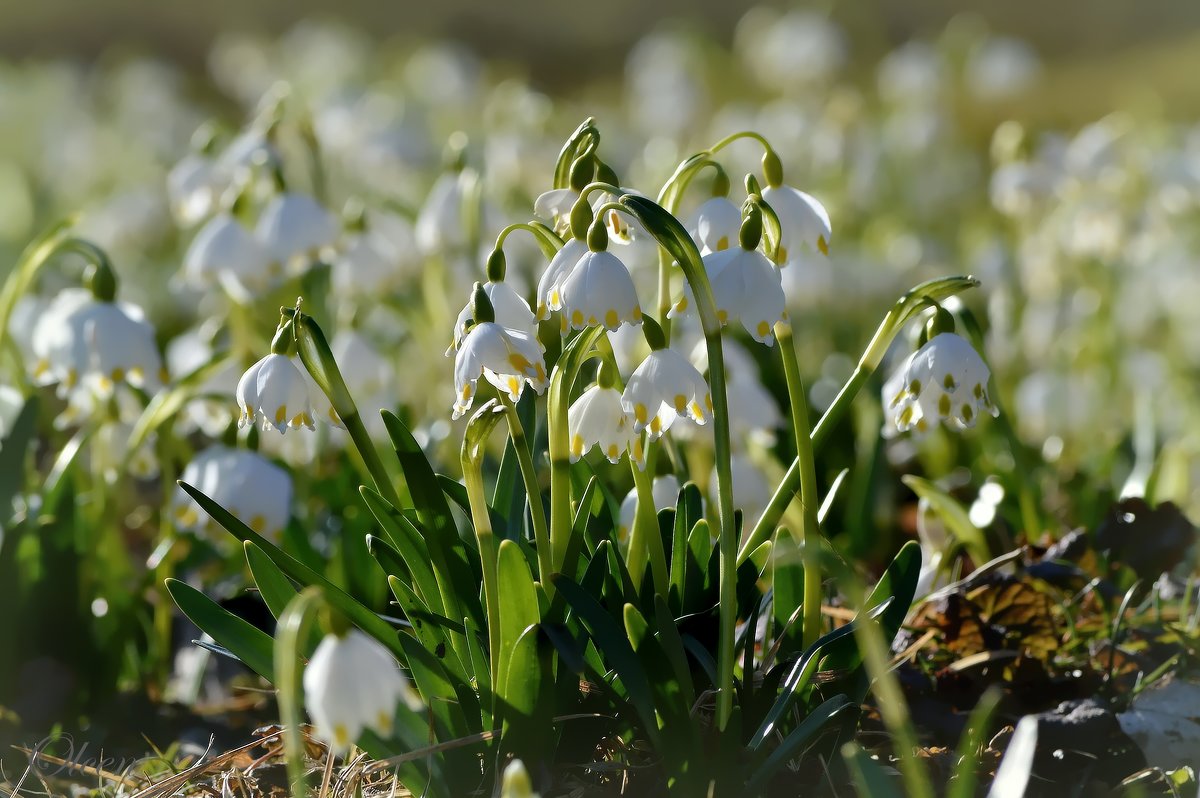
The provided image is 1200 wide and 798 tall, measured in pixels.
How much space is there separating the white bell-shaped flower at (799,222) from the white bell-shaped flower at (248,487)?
0.86 m

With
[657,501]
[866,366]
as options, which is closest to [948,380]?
[866,366]

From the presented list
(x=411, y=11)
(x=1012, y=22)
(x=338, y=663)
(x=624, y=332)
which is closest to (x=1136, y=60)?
(x=1012, y=22)

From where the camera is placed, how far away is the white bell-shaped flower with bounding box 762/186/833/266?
1373 mm

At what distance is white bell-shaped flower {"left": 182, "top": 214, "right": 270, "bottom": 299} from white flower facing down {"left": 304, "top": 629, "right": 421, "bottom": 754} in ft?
4.02

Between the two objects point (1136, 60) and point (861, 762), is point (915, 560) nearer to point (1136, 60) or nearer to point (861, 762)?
point (861, 762)

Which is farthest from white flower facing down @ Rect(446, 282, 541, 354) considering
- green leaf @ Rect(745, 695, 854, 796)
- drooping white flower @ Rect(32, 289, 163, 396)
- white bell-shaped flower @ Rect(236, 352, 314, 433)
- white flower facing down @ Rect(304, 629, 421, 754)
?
drooping white flower @ Rect(32, 289, 163, 396)

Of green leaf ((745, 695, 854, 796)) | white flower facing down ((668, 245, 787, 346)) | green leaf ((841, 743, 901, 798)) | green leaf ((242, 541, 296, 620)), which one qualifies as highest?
white flower facing down ((668, 245, 787, 346))

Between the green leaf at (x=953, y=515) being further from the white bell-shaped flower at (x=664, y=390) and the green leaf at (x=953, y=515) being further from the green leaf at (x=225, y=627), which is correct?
the green leaf at (x=225, y=627)

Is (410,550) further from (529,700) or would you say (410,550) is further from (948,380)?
(948,380)

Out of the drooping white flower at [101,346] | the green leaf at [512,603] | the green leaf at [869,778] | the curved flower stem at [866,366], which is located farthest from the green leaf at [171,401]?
the green leaf at [869,778]

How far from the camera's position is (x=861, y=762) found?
1.12m

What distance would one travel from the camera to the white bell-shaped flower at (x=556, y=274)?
1.20 m

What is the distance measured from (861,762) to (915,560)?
32 cm

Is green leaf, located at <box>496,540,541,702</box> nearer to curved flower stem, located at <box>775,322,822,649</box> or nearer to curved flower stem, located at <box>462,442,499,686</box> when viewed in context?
curved flower stem, located at <box>462,442,499,686</box>
